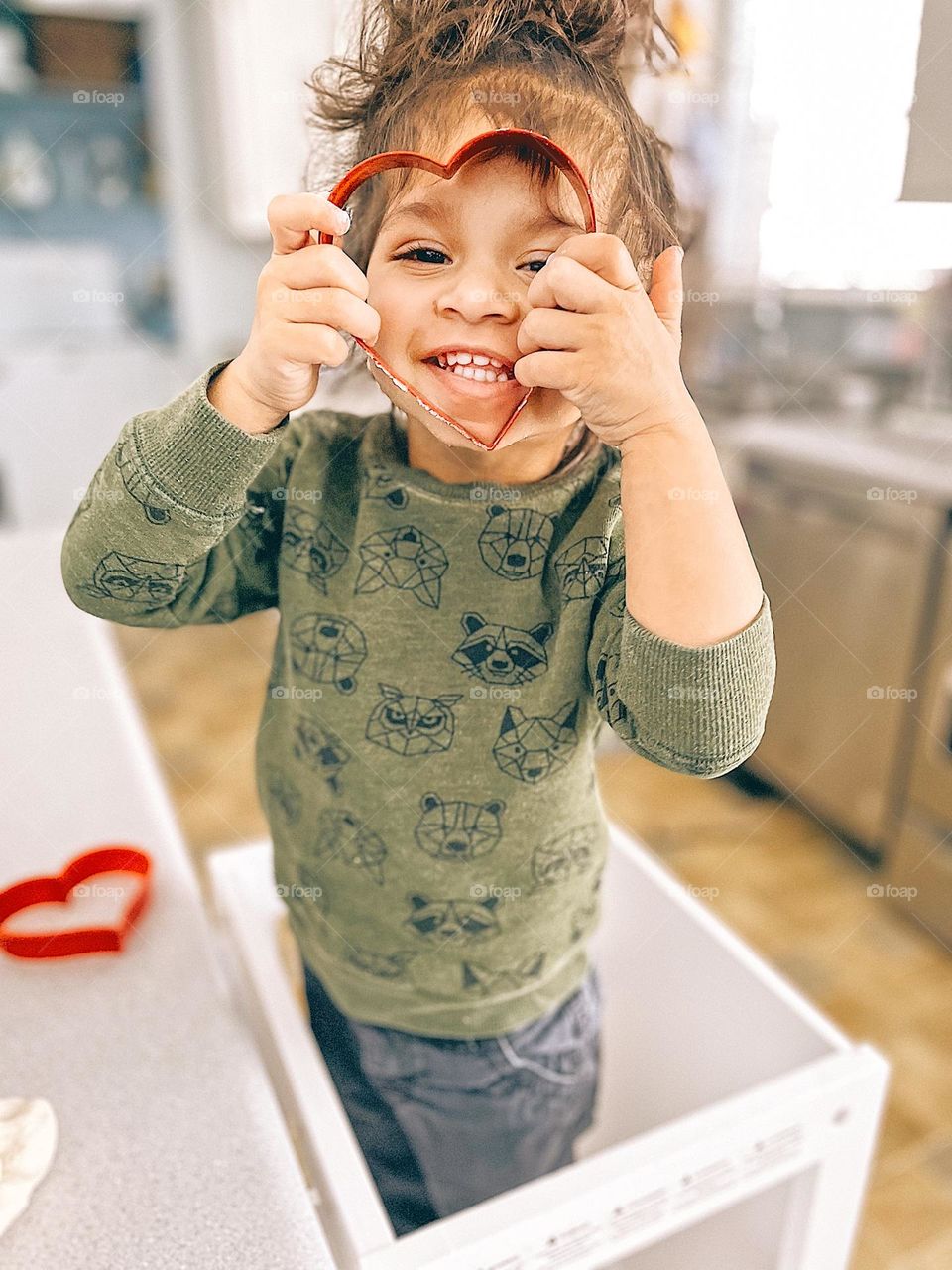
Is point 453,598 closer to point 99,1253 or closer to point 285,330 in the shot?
point 285,330

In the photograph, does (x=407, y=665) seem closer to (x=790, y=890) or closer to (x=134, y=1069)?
(x=134, y=1069)

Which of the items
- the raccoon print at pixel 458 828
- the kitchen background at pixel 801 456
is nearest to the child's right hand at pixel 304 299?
the kitchen background at pixel 801 456

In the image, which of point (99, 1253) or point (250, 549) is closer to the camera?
point (99, 1253)

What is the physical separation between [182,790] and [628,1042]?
104 cm

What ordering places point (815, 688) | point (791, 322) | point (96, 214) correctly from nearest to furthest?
1. point (815, 688)
2. point (791, 322)
3. point (96, 214)

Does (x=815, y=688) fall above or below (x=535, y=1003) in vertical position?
below

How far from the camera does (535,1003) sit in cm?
53

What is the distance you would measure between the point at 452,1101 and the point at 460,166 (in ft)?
1.59

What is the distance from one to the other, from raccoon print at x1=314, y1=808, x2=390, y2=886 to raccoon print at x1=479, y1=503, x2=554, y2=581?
151mm

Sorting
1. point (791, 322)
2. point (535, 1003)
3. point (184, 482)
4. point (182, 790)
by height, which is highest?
point (184, 482)

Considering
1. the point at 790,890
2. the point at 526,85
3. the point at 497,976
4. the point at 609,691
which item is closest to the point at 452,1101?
the point at 497,976

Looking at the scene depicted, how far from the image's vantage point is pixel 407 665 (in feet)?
1.47

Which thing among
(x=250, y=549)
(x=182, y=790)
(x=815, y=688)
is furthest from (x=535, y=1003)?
(x=182, y=790)

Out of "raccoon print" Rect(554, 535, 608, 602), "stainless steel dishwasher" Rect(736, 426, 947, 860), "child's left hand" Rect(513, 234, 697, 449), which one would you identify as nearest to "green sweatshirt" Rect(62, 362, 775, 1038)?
"raccoon print" Rect(554, 535, 608, 602)
